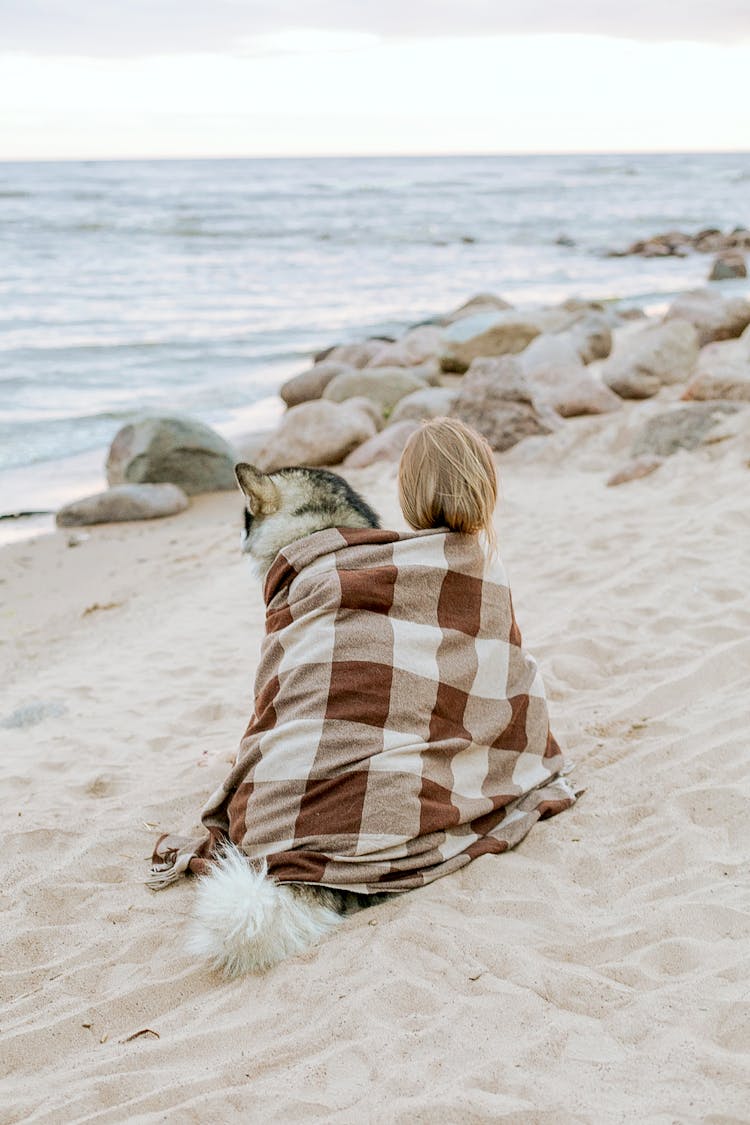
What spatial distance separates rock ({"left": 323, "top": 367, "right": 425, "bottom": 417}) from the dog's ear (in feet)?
29.4

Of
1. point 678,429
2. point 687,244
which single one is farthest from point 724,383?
point 687,244

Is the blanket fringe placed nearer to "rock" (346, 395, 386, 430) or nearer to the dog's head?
the dog's head

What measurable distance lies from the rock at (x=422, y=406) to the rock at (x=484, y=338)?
3317 millimetres

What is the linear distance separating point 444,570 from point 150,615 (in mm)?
4009

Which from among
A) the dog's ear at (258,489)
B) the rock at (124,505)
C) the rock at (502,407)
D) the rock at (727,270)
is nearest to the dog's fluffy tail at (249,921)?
the dog's ear at (258,489)

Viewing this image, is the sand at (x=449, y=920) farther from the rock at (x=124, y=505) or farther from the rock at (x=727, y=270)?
the rock at (x=727, y=270)

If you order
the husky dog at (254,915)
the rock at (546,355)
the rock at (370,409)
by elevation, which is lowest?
the husky dog at (254,915)

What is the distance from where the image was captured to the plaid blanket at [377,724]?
3.15 metres

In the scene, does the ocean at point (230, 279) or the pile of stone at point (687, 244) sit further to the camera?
the pile of stone at point (687, 244)

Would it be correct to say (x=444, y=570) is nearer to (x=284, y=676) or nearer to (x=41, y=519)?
(x=284, y=676)

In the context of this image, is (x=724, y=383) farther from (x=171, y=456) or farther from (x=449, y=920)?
(x=449, y=920)

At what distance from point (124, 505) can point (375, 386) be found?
4438mm

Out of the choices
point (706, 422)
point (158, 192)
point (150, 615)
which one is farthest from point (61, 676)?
point (158, 192)

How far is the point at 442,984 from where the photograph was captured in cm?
269
